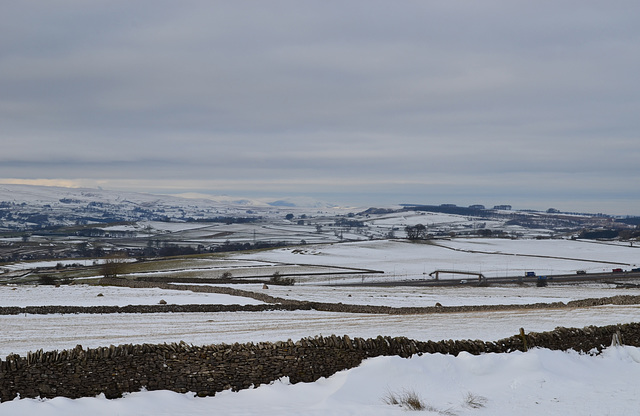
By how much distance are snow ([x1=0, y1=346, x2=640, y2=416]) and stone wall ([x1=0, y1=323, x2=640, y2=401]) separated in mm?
343

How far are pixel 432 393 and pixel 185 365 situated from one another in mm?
6512

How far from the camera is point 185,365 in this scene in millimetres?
13898

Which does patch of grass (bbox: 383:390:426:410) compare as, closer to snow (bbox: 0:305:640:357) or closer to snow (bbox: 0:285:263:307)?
snow (bbox: 0:305:640:357)

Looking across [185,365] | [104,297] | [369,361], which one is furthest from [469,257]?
[185,365]

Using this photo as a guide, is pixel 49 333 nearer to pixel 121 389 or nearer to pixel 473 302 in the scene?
pixel 121 389

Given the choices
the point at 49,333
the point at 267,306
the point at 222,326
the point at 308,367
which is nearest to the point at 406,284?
the point at 267,306

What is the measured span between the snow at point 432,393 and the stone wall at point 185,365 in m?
0.34

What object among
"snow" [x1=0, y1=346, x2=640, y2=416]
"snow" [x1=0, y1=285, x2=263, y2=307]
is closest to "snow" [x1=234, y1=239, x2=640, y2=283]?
"snow" [x1=0, y1=285, x2=263, y2=307]

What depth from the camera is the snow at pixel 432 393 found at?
12.3m

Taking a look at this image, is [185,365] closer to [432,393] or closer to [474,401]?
[432,393]

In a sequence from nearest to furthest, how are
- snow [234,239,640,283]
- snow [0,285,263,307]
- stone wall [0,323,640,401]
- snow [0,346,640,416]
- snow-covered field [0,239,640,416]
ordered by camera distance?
snow [0,346,640,416]
snow-covered field [0,239,640,416]
stone wall [0,323,640,401]
snow [0,285,263,307]
snow [234,239,640,283]

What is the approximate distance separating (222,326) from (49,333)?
305 inches

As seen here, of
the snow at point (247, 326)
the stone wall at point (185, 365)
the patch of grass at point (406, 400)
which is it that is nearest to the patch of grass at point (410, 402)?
the patch of grass at point (406, 400)

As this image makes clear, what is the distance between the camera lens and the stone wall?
1299cm
